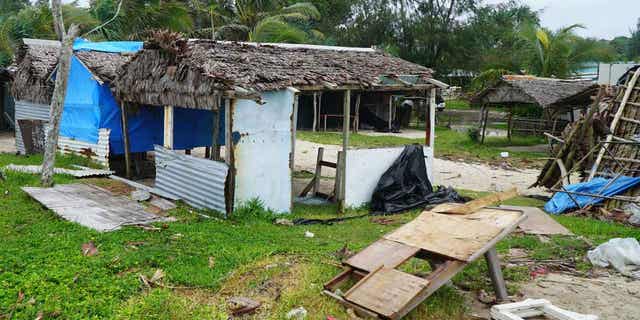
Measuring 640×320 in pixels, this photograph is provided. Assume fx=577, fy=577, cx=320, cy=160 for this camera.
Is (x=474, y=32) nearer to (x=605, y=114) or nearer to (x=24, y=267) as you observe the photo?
(x=605, y=114)

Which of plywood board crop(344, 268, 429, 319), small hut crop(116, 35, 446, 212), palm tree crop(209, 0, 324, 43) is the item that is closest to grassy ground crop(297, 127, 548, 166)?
palm tree crop(209, 0, 324, 43)

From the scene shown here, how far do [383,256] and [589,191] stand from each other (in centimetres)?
714

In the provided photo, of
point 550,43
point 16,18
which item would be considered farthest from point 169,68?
point 550,43

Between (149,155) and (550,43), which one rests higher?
(550,43)

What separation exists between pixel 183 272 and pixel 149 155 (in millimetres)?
10493

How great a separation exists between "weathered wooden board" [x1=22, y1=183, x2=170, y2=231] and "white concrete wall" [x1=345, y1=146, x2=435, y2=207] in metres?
3.80

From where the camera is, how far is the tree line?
22219mm

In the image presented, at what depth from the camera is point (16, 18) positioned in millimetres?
20906

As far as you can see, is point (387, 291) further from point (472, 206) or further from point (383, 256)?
point (472, 206)

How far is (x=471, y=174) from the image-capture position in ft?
52.6

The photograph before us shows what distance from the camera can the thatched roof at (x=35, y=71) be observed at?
565 inches

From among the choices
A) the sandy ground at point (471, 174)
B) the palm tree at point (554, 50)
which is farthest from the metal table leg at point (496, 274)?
the palm tree at point (554, 50)

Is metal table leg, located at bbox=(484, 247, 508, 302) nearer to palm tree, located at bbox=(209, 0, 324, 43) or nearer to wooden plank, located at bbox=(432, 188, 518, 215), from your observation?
wooden plank, located at bbox=(432, 188, 518, 215)

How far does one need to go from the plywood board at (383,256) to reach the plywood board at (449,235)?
0.08 m
